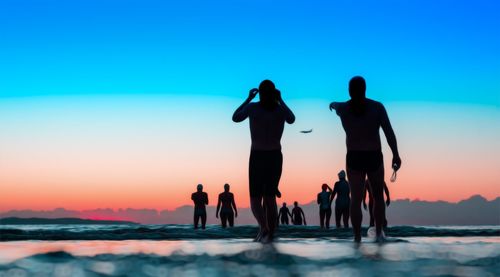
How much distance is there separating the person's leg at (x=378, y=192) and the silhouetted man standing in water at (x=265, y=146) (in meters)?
1.18

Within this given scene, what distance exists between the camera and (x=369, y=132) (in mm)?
7629

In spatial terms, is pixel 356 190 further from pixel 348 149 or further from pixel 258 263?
pixel 258 263

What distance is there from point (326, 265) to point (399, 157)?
3.65 meters

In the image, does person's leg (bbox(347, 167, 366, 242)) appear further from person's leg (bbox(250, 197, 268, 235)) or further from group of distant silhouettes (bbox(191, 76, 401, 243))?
person's leg (bbox(250, 197, 268, 235))

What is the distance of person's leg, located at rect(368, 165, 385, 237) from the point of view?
7.77m

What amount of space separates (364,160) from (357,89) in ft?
2.77

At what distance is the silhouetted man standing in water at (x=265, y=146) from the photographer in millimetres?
8070

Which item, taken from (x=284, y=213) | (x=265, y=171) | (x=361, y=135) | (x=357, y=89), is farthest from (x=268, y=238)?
(x=284, y=213)

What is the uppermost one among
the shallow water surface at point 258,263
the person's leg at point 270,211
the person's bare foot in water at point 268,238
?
the person's leg at point 270,211

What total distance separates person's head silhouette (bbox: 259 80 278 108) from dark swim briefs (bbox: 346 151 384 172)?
47.1 inches

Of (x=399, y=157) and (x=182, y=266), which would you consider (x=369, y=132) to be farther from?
(x=182, y=266)

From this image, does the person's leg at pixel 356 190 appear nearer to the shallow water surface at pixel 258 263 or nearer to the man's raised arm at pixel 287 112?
the man's raised arm at pixel 287 112

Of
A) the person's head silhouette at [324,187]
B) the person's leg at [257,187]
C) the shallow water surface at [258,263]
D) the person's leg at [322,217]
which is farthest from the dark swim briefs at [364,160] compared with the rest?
the person's leg at [322,217]

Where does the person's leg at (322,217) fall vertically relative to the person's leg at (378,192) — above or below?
above
